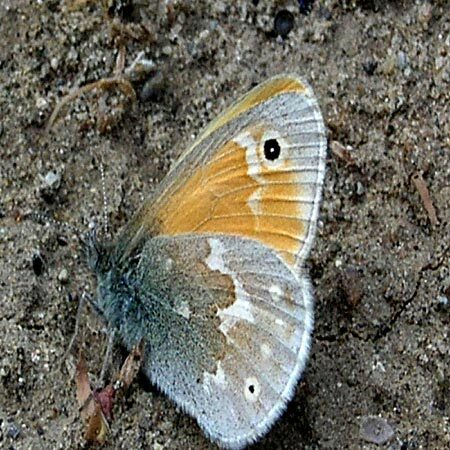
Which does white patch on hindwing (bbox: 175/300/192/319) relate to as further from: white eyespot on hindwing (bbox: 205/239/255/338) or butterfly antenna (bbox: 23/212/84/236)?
butterfly antenna (bbox: 23/212/84/236)

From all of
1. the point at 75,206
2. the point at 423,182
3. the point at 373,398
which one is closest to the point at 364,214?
the point at 423,182

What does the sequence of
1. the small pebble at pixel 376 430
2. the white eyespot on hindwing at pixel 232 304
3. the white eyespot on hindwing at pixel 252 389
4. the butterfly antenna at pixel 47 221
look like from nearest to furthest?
the white eyespot on hindwing at pixel 252 389
the white eyespot on hindwing at pixel 232 304
the small pebble at pixel 376 430
the butterfly antenna at pixel 47 221

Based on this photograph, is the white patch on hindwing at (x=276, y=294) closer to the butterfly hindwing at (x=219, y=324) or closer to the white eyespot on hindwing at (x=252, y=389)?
the butterfly hindwing at (x=219, y=324)

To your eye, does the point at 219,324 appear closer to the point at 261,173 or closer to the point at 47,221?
the point at 261,173

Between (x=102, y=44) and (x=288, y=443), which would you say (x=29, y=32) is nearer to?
(x=102, y=44)

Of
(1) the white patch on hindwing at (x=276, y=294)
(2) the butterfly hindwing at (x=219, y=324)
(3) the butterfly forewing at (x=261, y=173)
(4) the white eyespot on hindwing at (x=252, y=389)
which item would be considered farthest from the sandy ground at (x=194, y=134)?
(3) the butterfly forewing at (x=261, y=173)

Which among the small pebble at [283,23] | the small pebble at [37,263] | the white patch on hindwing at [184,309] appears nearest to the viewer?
the white patch on hindwing at [184,309]

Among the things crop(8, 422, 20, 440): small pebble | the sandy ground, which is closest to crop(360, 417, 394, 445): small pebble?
the sandy ground
